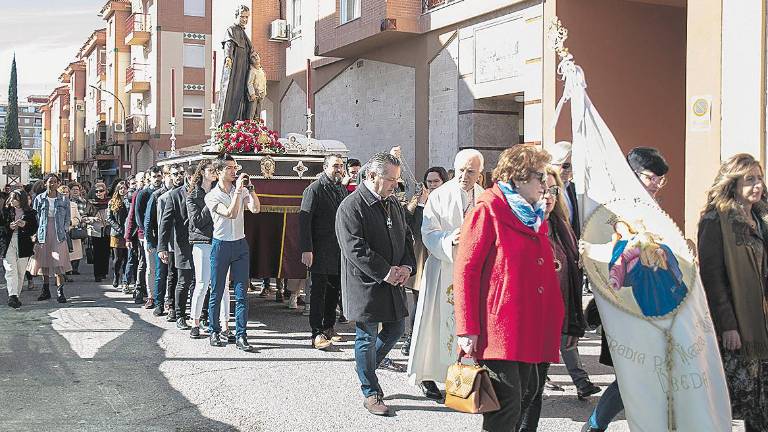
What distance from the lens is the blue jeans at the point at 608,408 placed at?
5.58 m

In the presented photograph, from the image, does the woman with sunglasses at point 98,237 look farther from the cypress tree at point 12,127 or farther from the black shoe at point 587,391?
the cypress tree at point 12,127

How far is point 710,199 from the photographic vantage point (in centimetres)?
559

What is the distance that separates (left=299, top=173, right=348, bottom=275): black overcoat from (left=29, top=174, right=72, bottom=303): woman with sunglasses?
221 inches

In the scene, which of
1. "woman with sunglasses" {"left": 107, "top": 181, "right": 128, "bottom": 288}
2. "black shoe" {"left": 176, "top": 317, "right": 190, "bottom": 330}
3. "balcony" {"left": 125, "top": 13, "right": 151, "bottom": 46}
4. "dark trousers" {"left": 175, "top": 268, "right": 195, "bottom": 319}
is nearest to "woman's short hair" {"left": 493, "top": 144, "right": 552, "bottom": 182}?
"dark trousers" {"left": 175, "top": 268, "right": 195, "bottom": 319}

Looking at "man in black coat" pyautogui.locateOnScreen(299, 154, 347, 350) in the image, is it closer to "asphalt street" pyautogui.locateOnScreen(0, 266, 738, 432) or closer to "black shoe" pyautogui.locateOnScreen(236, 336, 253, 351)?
"asphalt street" pyautogui.locateOnScreen(0, 266, 738, 432)

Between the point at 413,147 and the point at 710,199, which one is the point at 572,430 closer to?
the point at 710,199

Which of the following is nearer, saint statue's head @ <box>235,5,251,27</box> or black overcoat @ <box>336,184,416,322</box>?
black overcoat @ <box>336,184,416,322</box>

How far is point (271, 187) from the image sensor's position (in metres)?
11.5

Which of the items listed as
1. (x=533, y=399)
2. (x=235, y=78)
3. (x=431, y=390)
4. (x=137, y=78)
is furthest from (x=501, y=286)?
(x=137, y=78)

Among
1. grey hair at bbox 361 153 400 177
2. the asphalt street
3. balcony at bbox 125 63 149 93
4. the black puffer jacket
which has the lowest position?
the asphalt street

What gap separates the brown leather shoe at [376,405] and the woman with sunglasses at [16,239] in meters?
7.91

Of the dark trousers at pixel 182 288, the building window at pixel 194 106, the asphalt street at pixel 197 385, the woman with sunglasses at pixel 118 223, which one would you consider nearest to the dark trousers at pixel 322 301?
the asphalt street at pixel 197 385

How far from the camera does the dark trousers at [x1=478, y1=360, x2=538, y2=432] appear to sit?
15.7 ft

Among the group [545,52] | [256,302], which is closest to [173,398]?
[256,302]
